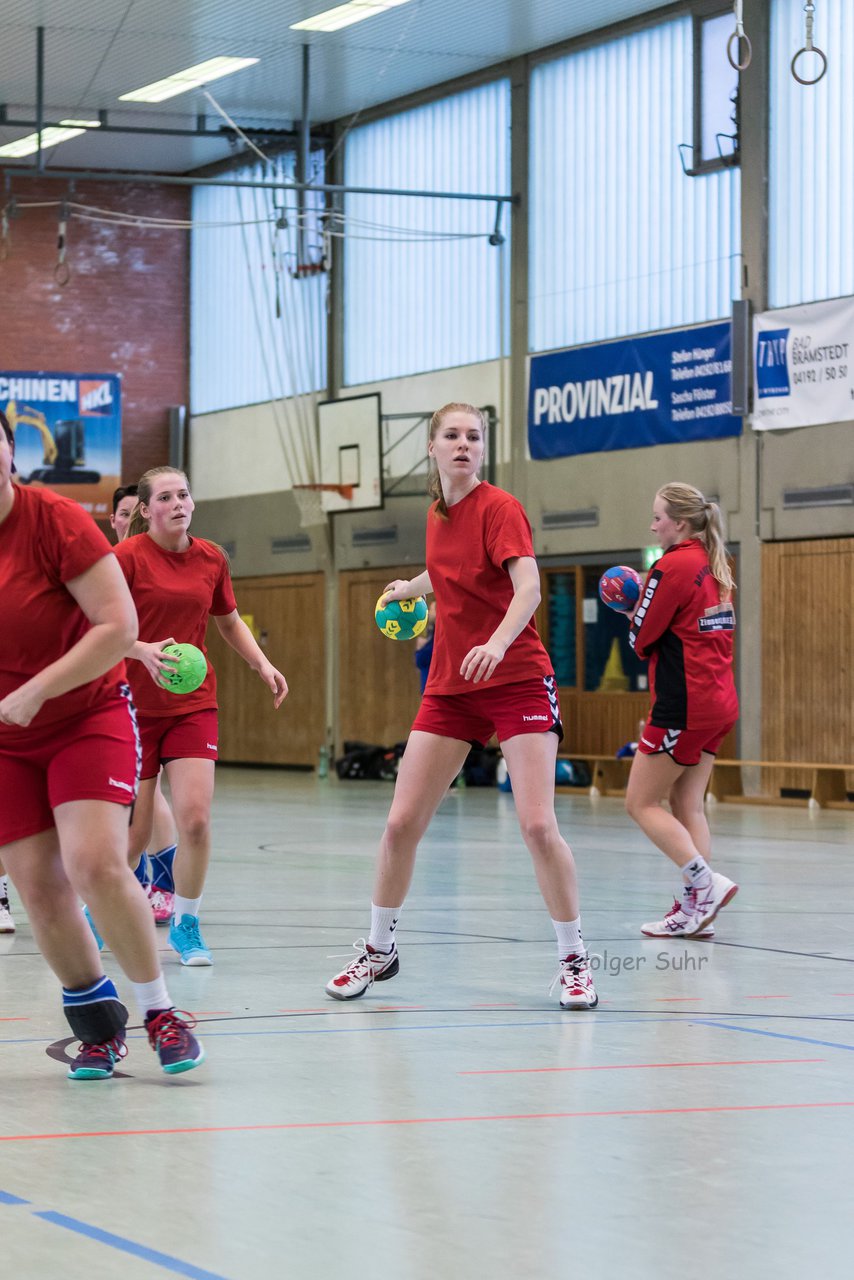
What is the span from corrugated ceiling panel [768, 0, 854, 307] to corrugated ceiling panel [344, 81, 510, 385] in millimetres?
4544

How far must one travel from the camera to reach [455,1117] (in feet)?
14.8

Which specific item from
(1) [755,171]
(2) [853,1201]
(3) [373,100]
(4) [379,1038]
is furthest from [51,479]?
(2) [853,1201]

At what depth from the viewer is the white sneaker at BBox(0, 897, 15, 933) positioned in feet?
26.6

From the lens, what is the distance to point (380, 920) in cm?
633

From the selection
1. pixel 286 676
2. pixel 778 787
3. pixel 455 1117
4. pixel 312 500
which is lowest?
pixel 778 787

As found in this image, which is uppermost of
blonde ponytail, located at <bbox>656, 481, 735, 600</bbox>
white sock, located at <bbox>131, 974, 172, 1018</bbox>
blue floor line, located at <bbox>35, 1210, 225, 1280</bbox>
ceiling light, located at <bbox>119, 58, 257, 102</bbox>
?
ceiling light, located at <bbox>119, 58, 257, 102</bbox>

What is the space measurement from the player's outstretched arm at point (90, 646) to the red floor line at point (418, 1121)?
0.95m

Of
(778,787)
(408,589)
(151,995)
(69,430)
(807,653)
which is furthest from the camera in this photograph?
(69,430)

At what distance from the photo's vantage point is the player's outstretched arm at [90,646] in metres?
4.39

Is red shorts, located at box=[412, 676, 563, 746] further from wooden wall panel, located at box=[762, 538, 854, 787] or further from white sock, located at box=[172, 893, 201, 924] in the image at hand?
wooden wall panel, located at box=[762, 538, 854, 787]

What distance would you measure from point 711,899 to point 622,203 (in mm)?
14691

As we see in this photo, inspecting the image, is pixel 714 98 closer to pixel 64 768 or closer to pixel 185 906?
pixel 185 906
